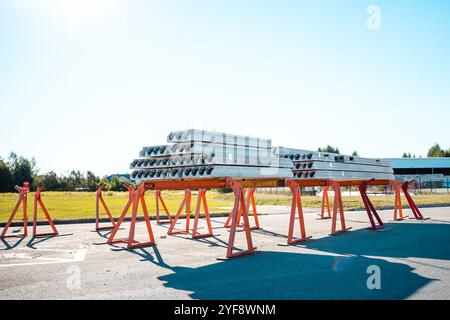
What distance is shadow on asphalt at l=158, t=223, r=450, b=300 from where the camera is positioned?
599 centimetres

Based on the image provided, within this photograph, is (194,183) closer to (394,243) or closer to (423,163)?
(394,243)

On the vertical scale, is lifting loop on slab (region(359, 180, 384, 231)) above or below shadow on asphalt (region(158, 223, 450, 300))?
above

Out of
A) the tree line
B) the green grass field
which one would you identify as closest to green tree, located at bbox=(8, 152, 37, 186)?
the tree line

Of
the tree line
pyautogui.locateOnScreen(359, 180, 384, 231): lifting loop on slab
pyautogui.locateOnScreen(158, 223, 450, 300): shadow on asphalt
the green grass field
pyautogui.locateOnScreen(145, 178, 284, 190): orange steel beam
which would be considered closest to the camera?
pyautogui.locateOnScreen(158, 223, 450, 300): shadow on asphalt

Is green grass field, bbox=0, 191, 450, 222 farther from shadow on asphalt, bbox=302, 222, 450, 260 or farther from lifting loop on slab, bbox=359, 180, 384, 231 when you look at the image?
shadow on asphalt, bbox=302, 222, 450, 260

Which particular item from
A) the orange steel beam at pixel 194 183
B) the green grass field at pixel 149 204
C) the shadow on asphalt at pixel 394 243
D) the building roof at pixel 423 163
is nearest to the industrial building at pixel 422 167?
the building roof at pixel 423 163

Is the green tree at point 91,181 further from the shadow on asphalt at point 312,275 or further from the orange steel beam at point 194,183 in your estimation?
the shadow on asphalt at point 312,275

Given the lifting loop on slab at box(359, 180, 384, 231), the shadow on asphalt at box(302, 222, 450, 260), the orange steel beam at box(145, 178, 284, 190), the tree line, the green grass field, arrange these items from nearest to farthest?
1. the shadow on asphalt at box(302, 222, 450, 260)
2. the orange steel beam at box(145, 178, 284, 190)
3. the lifting loop on slab at box(359, 180, 384, 231)
4. the green grass field
5. the tree line

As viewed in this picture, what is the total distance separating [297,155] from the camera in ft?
45.0

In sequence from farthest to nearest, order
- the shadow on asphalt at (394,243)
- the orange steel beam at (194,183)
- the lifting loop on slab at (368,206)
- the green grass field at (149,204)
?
the green grass field at (149,204)
the lifting loop on slab at (368,206)
the orange steel beam at (194,183)
the shadow on asphalt at (394,243)

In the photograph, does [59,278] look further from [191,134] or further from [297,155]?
[297,155]

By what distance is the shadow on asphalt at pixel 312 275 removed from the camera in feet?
19.6

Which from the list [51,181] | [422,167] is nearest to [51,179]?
[51,181]

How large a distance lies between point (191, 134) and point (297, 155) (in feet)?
18.3
